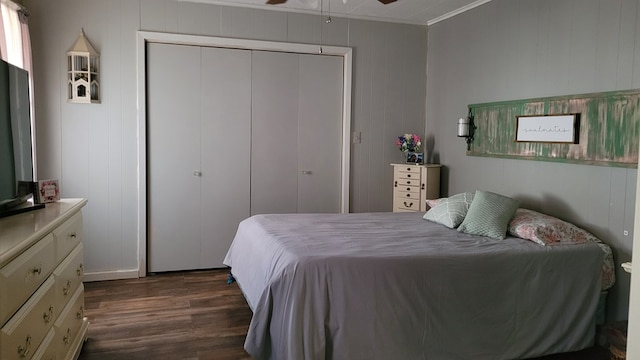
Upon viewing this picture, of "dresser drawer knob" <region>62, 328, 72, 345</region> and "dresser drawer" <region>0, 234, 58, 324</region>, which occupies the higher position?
"dresser drawer" <region>0, 234, 58, 324</region>

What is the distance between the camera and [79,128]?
423 centimetres

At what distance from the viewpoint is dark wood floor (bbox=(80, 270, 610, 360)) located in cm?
299

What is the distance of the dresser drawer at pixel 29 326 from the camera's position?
1711 mm

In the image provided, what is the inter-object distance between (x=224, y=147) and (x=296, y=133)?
0.70 m

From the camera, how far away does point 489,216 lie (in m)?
3.30

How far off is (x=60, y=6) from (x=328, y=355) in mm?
3495

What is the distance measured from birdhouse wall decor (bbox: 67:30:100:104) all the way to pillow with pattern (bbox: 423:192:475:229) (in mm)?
2888

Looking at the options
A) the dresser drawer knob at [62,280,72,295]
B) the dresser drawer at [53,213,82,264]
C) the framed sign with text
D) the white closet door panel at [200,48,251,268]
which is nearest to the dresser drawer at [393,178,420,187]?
the framed sign with text

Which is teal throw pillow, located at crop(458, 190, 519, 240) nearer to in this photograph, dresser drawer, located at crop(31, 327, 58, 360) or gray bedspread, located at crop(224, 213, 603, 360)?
gray bedspread, located at crop(224, 213, 603, 360)

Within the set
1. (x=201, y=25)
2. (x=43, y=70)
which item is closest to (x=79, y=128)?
(x=43, y=70)

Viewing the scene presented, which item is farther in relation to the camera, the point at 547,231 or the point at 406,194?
the point at 406,194

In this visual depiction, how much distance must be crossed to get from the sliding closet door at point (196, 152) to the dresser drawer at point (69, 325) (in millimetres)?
1667

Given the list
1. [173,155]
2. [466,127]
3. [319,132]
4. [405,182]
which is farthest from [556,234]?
[173,155]

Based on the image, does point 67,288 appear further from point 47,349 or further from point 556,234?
point 556,234
